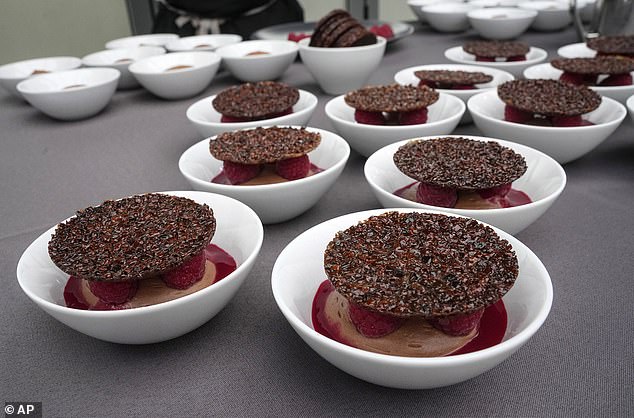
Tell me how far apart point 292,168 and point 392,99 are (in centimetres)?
44

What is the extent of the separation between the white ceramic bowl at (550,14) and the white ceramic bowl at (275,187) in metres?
2.00

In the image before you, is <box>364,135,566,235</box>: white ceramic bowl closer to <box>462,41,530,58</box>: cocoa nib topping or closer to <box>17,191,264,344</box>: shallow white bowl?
<box>17,191,264,344</box>: shallow white bowl

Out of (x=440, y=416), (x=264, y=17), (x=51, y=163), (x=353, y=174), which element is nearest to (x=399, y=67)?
(x=353, y=174)

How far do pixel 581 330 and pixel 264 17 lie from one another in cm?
281

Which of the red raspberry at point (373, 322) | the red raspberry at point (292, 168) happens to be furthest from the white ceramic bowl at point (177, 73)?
the red raspberry at point (373, 322)

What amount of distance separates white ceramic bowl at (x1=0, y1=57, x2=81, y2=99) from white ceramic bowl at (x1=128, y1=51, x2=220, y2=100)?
44 centimetres

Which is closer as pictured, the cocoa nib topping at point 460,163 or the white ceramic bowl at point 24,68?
the cocoa nib topping at point 460,163

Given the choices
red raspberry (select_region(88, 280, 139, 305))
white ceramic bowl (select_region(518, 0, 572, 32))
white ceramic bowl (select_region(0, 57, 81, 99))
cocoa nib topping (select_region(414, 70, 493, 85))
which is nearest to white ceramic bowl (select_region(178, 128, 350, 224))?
red raspberry (select_region(88, 280, 139, 305))

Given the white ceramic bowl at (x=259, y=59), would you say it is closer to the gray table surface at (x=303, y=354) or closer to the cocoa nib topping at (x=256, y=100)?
the cocoa nib topping at (x=256, y=100)

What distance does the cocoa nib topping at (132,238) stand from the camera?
78 centimetres

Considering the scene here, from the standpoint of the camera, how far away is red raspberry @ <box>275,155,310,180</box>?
3.76ft

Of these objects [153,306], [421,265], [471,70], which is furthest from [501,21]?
[153,306]

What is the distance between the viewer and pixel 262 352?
80 cm

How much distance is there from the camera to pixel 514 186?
1161 millimetres
